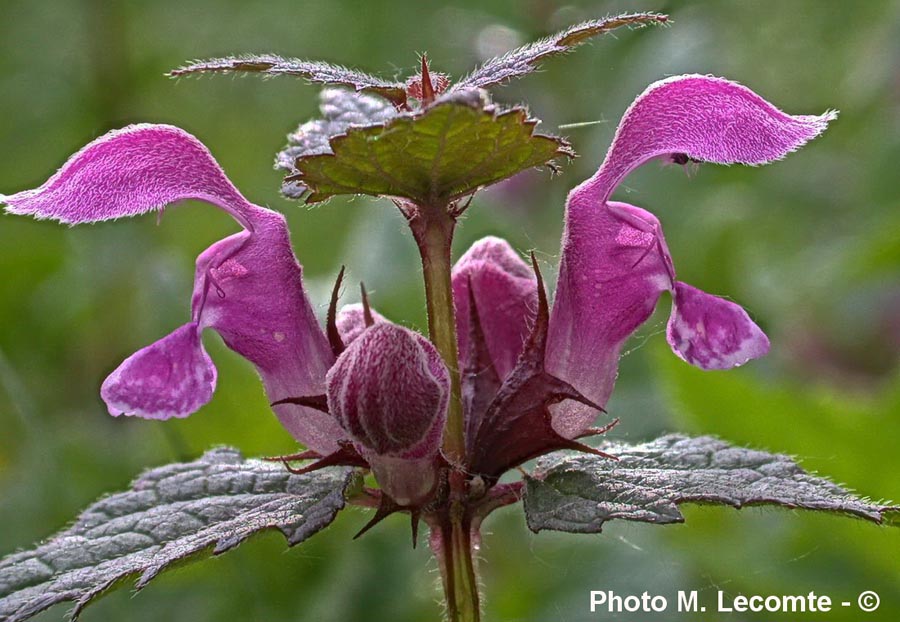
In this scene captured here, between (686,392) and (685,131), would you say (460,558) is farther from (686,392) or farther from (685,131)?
(686,392)

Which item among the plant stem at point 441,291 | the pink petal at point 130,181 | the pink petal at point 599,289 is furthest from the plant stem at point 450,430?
the pink petal at point 130,181

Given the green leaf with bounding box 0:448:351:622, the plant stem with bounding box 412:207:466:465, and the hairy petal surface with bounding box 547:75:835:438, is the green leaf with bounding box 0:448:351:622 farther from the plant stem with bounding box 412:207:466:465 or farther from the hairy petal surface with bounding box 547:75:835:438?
the hairy petal surface with bounding box 547:75:835:438

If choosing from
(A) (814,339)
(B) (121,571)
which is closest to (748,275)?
(A) (814,339)

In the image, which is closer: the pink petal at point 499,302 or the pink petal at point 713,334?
the pink petal at point 713,334

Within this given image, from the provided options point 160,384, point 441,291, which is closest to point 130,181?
point 160,384

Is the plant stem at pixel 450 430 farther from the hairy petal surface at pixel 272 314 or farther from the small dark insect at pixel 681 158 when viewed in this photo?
the small dark insect at pixel 681 158

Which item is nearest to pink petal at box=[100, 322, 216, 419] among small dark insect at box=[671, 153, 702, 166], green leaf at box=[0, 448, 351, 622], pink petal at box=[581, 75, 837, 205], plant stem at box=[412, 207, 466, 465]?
green leaf at box=[0, 448, 351, 622]

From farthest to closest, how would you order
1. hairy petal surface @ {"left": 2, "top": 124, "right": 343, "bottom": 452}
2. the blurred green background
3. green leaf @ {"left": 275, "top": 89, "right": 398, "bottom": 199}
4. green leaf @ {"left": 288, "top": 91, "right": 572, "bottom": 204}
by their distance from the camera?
the blurred green background
green leaf @ {"left": 275, "top": 89, "right": 398, "bottom": 199}
hairy petal surface @ {"left": 2, "top": 124, "right": 343, "bottom": 452}
green leaf @ {"left": 288, "top": 91, "right": 572, "bottom": 204}
